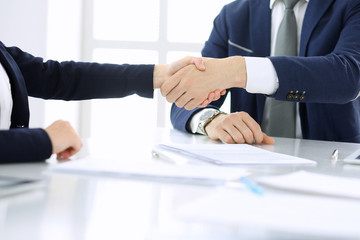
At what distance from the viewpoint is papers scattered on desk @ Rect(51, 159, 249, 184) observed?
72 cm

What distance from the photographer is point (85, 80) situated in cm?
155

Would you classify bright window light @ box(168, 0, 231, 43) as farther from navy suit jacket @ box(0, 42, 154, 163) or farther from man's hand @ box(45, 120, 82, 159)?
man's hand @ box(45, 120, 82, 159)

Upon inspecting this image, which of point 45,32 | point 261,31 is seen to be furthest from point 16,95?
point 45,32

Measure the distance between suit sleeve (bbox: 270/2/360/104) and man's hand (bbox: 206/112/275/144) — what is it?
0.17 meters

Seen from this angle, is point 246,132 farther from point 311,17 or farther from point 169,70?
point 311,17

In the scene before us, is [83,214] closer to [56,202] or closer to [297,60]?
[56,202]

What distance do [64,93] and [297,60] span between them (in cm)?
79

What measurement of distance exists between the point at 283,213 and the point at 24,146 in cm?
52

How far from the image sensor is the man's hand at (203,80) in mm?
1575

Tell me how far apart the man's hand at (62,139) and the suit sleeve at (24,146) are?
0.02 m

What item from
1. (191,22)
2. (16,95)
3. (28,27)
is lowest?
(16,95)

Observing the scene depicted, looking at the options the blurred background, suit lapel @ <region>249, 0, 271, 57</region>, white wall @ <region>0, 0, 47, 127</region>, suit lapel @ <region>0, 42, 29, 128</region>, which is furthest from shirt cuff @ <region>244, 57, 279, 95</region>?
the blurred background

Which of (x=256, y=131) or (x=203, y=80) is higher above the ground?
(x=203, y=80)

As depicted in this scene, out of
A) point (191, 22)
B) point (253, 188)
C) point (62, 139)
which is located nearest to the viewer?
point (253, 188)
